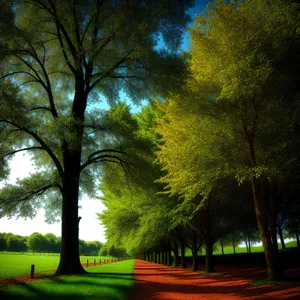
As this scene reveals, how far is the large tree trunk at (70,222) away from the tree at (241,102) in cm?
438

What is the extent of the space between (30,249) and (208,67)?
109 meters

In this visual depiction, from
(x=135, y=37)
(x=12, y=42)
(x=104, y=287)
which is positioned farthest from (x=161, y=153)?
(x=12, y=42)

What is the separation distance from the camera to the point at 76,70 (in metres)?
11.5

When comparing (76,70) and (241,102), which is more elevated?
(76,70)

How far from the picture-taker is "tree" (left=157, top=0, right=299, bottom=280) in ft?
28.4

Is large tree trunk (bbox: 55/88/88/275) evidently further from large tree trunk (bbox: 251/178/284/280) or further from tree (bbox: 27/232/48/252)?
tree (bbox: 27/232/48/252)

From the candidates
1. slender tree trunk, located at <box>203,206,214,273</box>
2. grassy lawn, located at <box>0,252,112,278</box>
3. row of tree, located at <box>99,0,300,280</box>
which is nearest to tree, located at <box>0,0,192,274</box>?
row of tree, located at <box>99,0,300,280</box>

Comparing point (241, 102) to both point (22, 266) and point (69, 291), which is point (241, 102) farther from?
point (22, 266)

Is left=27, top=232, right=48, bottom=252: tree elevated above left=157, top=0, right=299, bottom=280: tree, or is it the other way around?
left=157, top=0, right=299, bottom=280: tree

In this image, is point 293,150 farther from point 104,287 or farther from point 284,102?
point 104,287

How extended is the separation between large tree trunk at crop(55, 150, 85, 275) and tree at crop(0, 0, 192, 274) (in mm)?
38

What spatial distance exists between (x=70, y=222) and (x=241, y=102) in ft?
27.4

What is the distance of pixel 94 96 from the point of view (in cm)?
1340

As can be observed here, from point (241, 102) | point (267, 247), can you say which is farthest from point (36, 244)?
point (241, 102)
